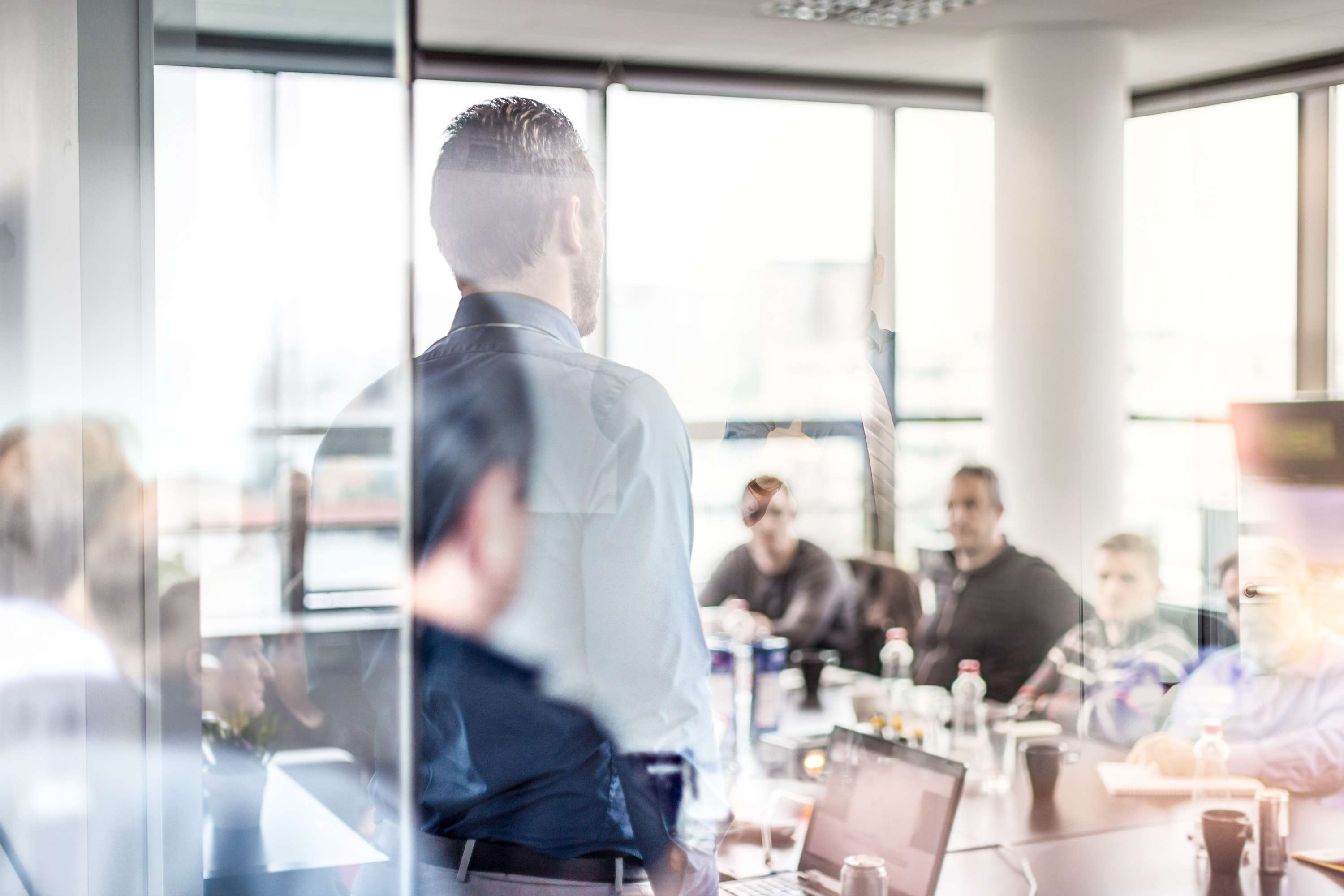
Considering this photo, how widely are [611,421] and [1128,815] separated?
139cm

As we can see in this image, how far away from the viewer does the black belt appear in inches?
55.4

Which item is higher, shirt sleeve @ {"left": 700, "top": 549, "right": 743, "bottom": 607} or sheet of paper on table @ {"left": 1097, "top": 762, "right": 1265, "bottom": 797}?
shirt sleeve @ {"left": 700, "top": 549, "right": 743, "bottom": 607}

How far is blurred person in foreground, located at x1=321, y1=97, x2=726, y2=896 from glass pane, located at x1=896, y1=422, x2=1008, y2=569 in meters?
2.37

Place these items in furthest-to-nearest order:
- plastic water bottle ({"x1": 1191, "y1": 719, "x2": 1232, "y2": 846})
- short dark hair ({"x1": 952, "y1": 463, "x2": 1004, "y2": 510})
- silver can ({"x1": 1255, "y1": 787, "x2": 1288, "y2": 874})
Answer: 1. short dark hair ({"x1": 952, "y1": 463, "x2": 1004, "y2": 510})
2. plastic water bottle ({"x1": 1191, "y1": 719, "x2": 1232, "y2": 846})
3. silver can ({"x1": 1255, "y1": 787, "x2": 1288, "y2": 874})

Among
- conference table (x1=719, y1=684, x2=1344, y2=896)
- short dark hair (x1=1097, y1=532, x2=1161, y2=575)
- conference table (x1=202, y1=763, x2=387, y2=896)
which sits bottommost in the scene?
conference table (x1=719, y1=684, x2=1344, y2=896)

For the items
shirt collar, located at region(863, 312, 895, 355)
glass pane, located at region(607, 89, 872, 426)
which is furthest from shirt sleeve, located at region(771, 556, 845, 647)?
shirt collar, located at region(863, 312, 895, 355)

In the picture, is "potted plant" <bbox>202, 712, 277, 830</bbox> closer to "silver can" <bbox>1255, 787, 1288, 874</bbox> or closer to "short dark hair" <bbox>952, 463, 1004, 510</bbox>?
"silver can" <bbox>1255, 787, 1288, 874</bbox>

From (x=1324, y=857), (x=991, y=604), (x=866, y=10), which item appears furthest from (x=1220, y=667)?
(x=866, y=10)

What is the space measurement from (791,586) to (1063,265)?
1755 mm

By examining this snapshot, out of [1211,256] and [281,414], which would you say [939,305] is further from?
[281,414]

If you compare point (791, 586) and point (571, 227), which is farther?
point (791, 586)

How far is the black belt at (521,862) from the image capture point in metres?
1.41

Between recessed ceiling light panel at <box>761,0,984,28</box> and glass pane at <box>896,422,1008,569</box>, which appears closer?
recessed ceiling light panel at <box>761,0,984,28</box>

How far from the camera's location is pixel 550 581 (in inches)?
54.2
